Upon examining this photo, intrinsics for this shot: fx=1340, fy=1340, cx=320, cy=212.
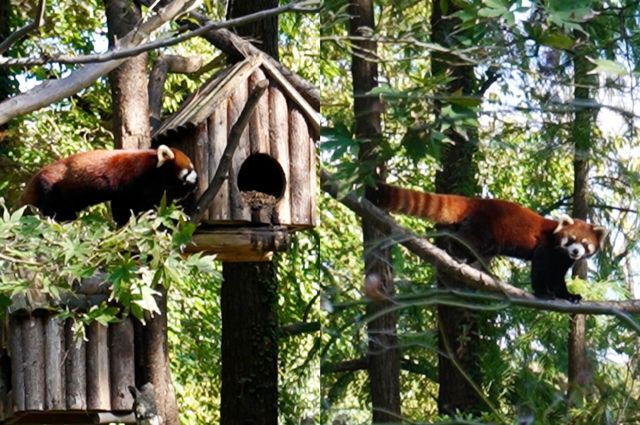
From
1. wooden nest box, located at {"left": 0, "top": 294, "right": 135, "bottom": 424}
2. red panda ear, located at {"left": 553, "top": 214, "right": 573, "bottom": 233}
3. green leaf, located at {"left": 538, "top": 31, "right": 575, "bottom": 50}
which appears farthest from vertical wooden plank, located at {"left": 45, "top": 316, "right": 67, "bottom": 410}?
red panda ear, located at {"left": 553, "top": 214, "right": 573, "bottom": 233}

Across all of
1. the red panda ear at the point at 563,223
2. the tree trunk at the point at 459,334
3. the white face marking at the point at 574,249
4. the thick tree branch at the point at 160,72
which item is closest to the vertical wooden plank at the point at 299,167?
the thick tree branch at the point at 160,72

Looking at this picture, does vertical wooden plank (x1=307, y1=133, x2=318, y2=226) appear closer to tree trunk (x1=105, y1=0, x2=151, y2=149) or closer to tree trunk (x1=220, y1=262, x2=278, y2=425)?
tree trunk (x1=105, y1=0, x2=151, y2=149)

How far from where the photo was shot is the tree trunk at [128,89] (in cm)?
755

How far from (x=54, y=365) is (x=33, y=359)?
114mm

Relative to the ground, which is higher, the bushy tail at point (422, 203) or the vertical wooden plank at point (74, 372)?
the bushy tail at point (422, 203)

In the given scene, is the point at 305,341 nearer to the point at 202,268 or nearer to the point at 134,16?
the point at 134,16

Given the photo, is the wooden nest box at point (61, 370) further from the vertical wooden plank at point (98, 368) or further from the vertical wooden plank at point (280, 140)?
the vertical wooden plank at point (280, 140)

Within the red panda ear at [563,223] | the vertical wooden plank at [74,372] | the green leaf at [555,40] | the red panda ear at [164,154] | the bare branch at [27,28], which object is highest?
the bare branch at [27,28]

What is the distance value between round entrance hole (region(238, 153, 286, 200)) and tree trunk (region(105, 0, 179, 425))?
25.0 inches

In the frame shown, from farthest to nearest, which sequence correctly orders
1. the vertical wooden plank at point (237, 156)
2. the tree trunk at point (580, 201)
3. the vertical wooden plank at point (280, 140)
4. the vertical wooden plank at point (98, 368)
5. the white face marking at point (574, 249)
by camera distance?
the white face marking at point (574, 249)
the vertical wooden plank at point (280, 140)
the vertical wooden plank at point (237, 156)
the vertical wooden plank at point (98, 368)
the tree trunk at point (580, 201)

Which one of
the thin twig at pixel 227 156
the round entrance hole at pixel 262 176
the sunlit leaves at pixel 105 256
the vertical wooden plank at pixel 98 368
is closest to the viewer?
the sunlit leaves at pixel 105 256

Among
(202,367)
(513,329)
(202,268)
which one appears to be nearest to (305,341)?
(202,367)

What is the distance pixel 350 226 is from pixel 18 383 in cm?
793

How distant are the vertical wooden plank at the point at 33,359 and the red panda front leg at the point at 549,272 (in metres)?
3.79
